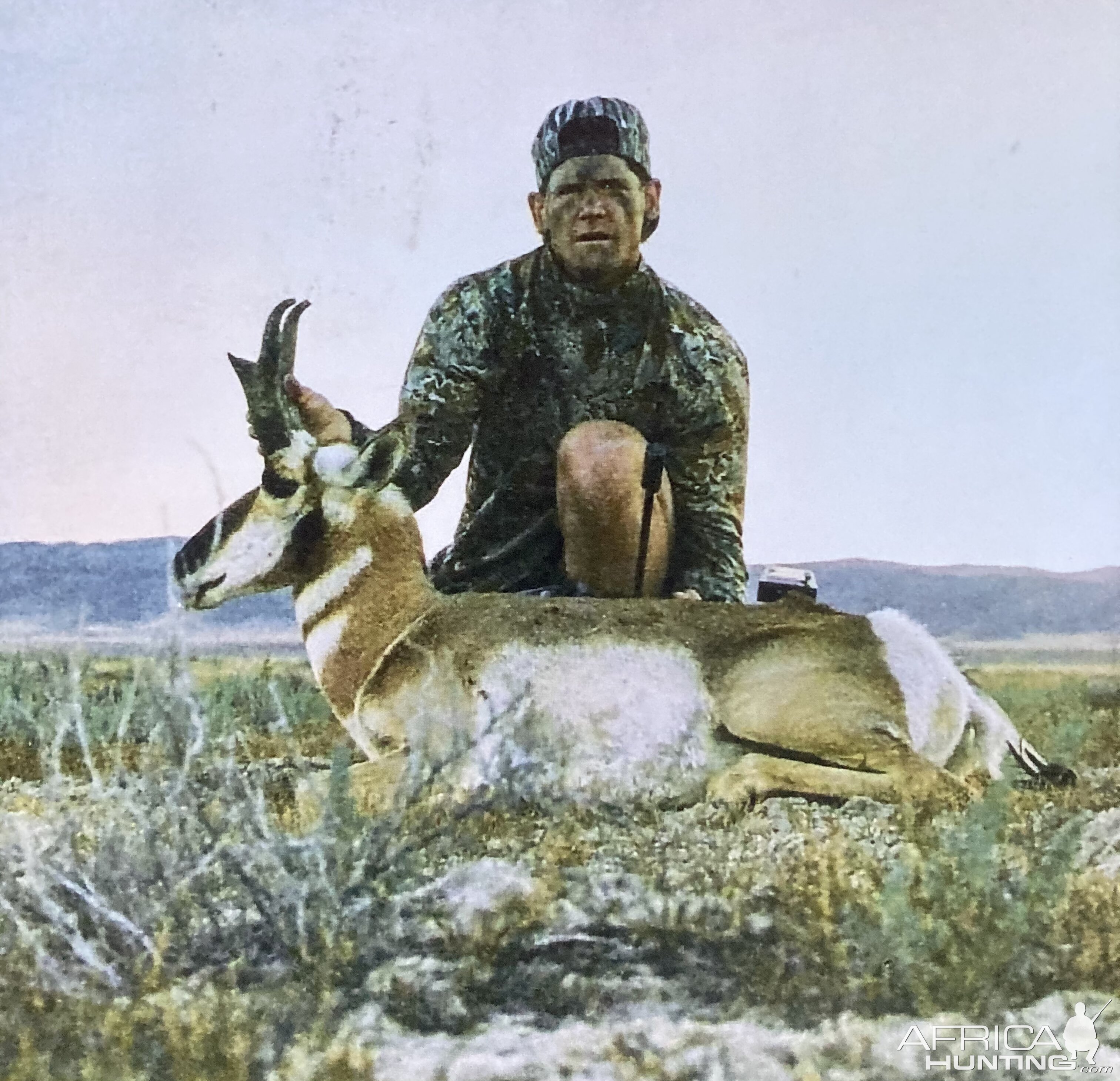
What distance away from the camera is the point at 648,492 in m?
2.97

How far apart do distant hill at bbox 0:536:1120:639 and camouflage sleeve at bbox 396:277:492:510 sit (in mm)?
423

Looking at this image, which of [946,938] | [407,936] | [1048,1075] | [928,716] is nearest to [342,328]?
[407,936]

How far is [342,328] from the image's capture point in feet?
9.73

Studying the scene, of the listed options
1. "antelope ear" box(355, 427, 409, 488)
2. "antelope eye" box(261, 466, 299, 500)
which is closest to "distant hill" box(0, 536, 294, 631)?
"antelope eye" box(261, 466, 299, 500)

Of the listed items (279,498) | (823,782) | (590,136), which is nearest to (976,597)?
(823,782)

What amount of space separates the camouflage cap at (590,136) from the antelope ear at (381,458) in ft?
2.26

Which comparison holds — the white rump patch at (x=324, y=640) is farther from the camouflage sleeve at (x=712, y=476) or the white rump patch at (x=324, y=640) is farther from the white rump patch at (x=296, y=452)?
the camouflage sleeve at (x=712, y=476)

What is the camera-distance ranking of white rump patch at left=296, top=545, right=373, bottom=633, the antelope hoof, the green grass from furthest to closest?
white rump patch at left=296, top=545, right=373, bottom=633 < the antelope hoof < the green grass

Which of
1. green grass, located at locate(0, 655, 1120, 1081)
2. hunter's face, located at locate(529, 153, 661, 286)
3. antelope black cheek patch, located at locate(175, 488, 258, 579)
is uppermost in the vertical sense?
hunter's face, located at locate(529, 153, 661, 286)

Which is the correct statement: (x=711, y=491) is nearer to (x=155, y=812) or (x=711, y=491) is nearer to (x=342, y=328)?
(x=342, y=328)

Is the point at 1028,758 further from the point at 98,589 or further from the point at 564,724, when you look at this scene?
the point at 98,589

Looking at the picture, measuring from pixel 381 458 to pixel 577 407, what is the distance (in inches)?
18.3

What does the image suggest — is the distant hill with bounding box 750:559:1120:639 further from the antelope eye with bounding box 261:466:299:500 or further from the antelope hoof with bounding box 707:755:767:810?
the antelope eye with bounding box 261:466:299:500

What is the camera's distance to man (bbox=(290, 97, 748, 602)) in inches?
116
